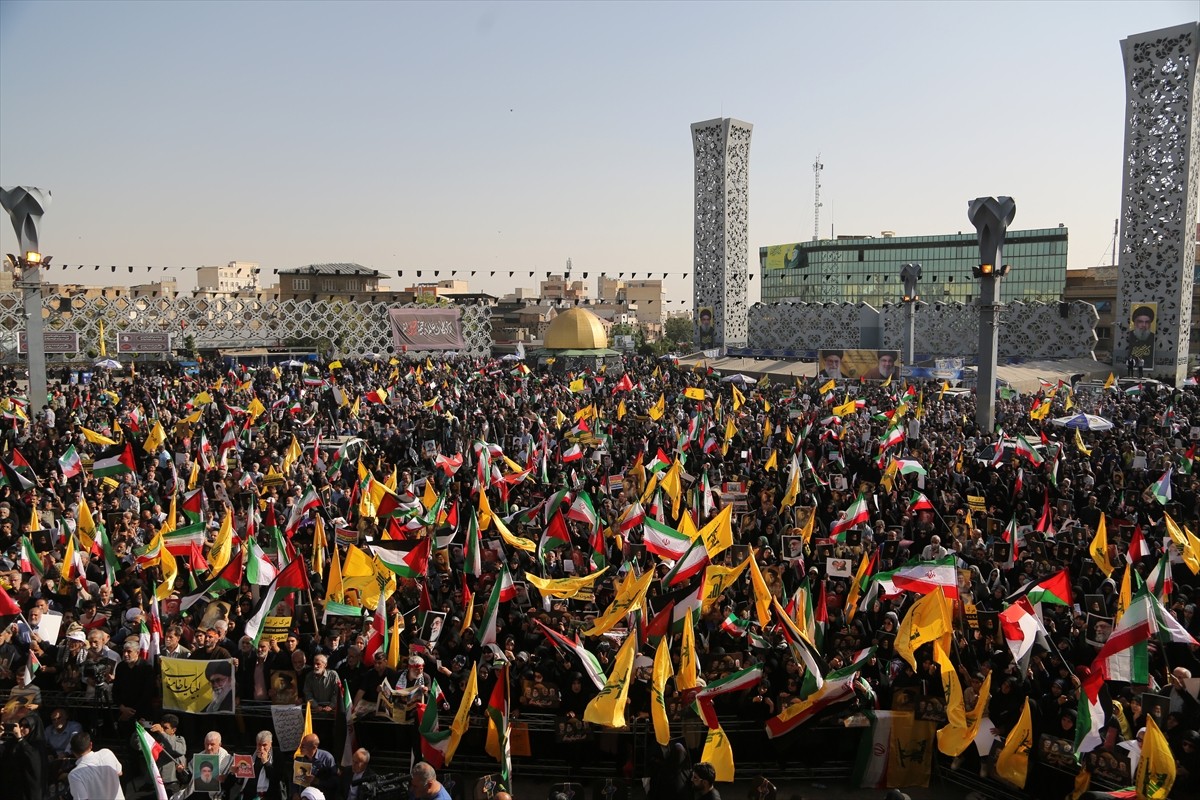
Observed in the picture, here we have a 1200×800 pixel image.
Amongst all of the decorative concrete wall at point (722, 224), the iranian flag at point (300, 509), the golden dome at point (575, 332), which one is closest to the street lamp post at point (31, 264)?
the iranian flag at point (300, 509)

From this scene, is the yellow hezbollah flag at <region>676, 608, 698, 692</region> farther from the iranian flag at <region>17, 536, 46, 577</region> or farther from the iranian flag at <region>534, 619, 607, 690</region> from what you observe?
the iranian flag at <region>17, 536, 46, 577</region>

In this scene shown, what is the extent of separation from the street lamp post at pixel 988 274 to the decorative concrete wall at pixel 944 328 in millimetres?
21835

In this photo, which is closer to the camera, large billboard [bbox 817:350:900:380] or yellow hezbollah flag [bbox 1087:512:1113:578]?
yellow hezbollah flag [bbox 1087:512:1113:578]

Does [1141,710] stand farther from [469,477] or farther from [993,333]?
[993,333]

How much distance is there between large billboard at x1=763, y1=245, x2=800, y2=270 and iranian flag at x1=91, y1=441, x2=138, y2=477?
10956cm

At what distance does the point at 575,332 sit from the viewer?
62250 mm

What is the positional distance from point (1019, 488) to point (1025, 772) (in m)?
9.07

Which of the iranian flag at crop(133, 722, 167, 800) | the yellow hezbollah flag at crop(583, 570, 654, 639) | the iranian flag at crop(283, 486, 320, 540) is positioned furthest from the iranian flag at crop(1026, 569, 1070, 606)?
the iranian flag at crop(283, 486, 320, 540)

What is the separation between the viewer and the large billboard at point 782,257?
393 ft

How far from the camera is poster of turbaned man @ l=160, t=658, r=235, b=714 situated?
8078mm

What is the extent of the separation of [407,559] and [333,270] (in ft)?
343

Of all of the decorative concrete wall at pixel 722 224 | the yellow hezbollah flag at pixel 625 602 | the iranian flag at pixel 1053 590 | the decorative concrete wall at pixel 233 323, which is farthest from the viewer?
the decorative concrete wall at pixel 722 224

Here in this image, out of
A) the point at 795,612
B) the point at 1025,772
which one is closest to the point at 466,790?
the point at 795,612

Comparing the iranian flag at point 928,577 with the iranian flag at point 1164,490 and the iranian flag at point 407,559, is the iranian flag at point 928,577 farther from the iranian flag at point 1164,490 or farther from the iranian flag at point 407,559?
the iranian flag at point 1164,490
